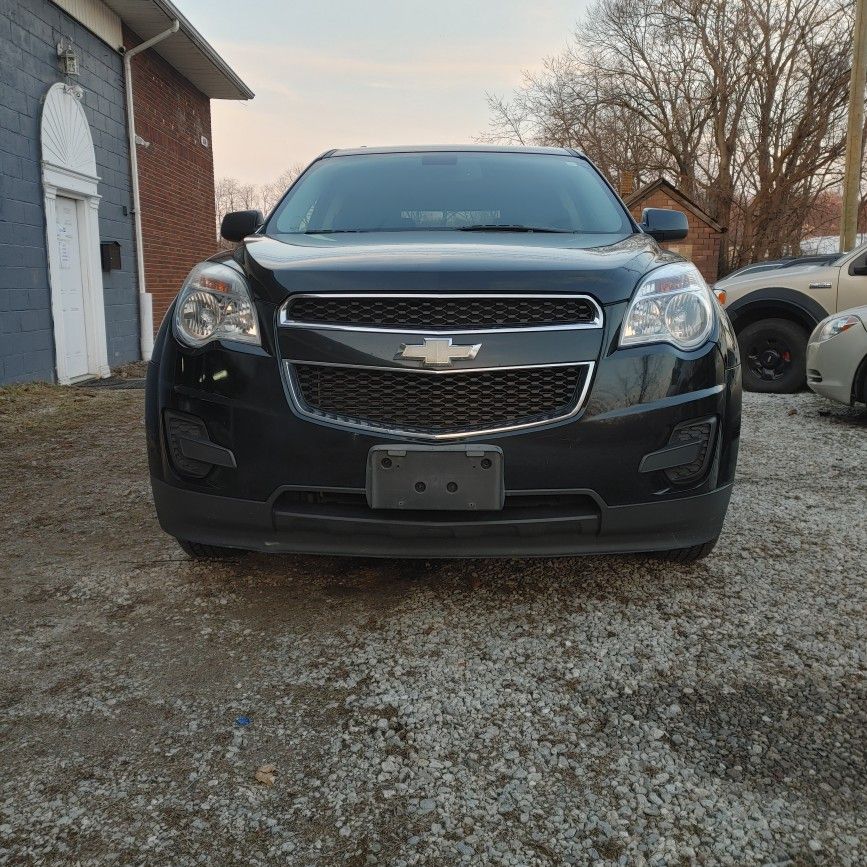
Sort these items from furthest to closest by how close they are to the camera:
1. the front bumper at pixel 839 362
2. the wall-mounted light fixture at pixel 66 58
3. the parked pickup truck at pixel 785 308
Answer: the wall-mounted light fixture at pixel 66 58, the parked pickup truck at pixel 785 308, the front bumper at pixel 839 362

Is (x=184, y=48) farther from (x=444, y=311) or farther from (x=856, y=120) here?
(x=444, y=311)

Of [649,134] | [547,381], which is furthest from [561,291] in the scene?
[649,134]

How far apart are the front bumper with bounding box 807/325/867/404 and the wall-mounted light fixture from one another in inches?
331

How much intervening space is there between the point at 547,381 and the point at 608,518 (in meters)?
0.44

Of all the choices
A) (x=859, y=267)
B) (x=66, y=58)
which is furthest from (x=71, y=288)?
(x=859, y=267)

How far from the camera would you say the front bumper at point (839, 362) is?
616cm

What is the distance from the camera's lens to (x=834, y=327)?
21.0 feet

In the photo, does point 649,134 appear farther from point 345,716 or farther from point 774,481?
point 345,716

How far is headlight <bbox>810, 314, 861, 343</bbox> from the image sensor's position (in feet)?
20.6

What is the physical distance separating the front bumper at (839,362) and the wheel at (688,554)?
394 centimetres

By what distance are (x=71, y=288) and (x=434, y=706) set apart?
9.00 meters

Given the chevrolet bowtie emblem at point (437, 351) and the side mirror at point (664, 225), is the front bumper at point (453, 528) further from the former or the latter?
the side mirror at point (664, 225)

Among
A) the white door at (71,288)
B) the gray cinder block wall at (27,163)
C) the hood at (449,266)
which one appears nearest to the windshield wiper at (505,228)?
the hood at (449,266)

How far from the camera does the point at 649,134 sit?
31.5 meters
